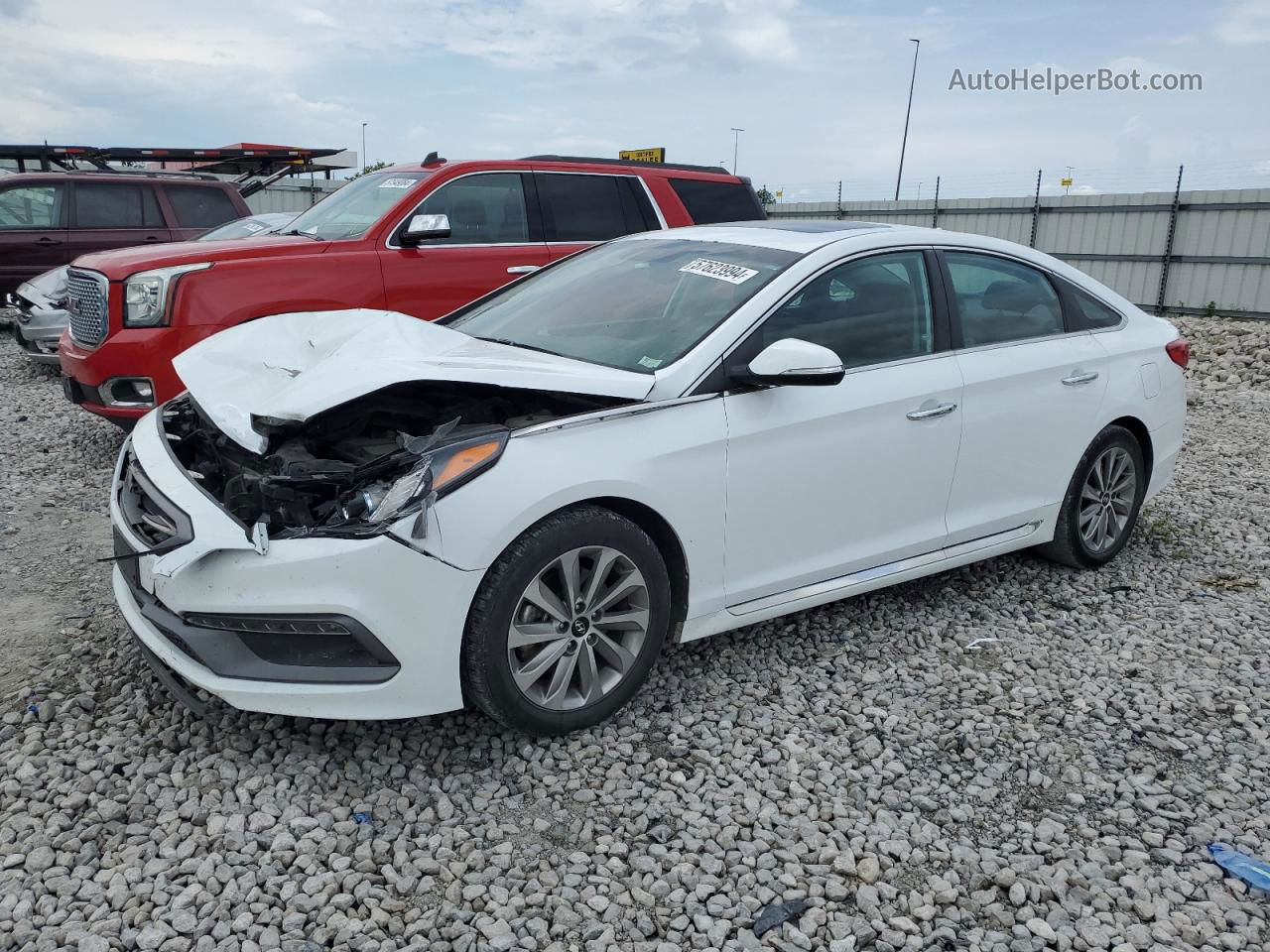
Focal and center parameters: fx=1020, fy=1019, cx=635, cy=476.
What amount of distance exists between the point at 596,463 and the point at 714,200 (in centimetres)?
505

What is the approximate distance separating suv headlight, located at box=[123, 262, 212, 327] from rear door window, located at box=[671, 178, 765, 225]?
3.37m

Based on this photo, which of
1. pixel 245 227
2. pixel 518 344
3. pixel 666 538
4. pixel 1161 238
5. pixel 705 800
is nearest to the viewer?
pixel 705 800

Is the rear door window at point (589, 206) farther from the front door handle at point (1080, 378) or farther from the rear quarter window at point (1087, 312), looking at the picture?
the front door handle at point (1080, 378)

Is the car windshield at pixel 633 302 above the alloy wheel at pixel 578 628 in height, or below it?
above

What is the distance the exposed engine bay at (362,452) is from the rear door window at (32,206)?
9521mm

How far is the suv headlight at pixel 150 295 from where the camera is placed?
598cm

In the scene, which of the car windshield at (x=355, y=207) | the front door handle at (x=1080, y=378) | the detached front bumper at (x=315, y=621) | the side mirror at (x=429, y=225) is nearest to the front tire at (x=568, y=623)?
the detached front bumper at (x=315, y=621)

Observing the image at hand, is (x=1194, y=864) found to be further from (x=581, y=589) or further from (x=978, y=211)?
(x=978, y=211)

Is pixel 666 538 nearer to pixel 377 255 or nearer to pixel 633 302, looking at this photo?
pixel 633 302

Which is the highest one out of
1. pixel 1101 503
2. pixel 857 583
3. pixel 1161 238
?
pixel 1161 238

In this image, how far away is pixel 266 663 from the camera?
2.92m

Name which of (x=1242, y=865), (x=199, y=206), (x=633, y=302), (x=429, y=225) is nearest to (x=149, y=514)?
(x=633, y=302)

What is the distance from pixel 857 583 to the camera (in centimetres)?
393

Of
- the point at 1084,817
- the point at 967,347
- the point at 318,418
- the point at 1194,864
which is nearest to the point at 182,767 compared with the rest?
the point at 318,418
